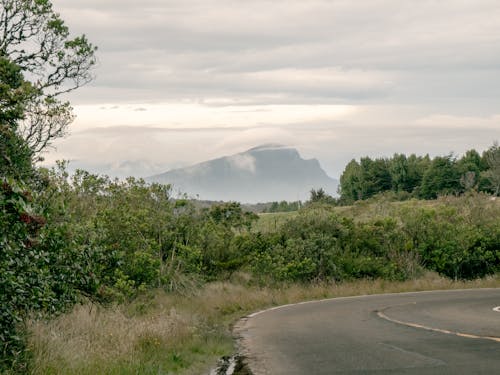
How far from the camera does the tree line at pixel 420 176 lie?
11156cm

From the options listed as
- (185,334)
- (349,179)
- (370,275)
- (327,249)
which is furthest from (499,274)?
(349,179)

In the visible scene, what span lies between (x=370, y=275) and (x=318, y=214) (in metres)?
4.08

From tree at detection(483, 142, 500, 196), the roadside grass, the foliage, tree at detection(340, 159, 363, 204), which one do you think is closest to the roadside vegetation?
the roadside grass

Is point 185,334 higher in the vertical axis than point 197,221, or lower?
lower

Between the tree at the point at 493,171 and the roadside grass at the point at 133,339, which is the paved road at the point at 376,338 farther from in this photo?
the tree at the point at 493,171

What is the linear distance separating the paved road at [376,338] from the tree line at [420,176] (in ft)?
288

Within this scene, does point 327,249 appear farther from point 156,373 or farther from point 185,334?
point 156,373

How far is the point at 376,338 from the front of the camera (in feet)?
47.4

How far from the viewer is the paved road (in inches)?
426

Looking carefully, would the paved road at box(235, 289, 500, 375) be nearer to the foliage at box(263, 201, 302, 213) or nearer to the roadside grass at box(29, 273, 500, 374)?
the roadside grass at box(29, 273, 500, 374)

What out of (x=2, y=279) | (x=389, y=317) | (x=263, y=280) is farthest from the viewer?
(x=263, y=280)

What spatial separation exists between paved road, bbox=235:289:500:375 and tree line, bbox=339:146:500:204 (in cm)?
8790

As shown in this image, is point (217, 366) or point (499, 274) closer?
point (217, 366)

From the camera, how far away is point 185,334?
14047 mm
